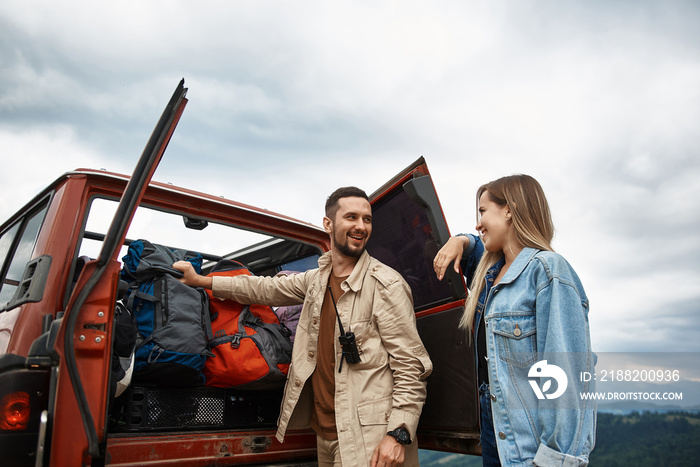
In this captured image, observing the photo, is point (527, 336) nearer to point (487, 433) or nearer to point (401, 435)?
point (487, 433)

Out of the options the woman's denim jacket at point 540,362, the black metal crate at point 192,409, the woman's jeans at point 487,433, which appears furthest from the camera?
the black metal crate at point 192,409

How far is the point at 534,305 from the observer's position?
1819 millimetres

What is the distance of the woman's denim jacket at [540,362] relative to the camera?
1.58 metres

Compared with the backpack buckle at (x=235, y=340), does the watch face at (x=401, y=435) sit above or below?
below

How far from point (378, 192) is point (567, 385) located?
168 cm

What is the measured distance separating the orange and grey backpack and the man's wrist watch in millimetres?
742

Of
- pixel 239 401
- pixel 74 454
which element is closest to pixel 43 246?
pixel 74 454

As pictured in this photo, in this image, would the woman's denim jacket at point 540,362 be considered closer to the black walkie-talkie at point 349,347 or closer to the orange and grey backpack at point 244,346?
the black walkie-talkie at point 349,347

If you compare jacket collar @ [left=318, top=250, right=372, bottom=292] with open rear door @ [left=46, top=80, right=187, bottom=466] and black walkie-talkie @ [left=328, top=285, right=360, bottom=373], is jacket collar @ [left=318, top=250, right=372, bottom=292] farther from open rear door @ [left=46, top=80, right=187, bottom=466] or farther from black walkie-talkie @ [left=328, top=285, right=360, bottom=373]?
open rear door @ [left=46, top=80, right=187, bottom=466]

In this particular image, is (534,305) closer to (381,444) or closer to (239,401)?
(381,444)

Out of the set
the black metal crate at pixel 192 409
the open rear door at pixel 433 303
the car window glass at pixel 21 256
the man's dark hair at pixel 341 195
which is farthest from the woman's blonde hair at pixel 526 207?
the car window glass at pixel 21 256

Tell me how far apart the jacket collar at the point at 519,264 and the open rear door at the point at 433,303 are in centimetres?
66

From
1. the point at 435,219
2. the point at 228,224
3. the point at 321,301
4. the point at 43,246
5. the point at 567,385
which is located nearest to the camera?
the point at 567,385

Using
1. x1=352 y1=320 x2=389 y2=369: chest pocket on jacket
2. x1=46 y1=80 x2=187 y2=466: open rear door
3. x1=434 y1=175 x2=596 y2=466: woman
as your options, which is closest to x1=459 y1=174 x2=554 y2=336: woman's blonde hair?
x1=434 y1=175 x2=596 y2=466: woman
